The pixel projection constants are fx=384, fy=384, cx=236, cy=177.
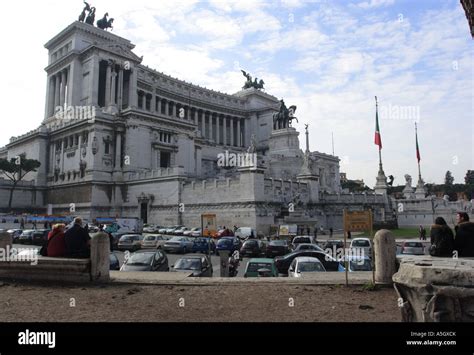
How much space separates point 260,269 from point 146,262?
4.76 m

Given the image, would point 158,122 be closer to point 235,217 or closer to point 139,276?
point 235,217

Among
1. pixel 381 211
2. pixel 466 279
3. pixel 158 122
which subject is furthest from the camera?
pixel 158 122

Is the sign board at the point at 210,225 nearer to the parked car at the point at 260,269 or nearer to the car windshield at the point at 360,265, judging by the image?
the parked car at the point at 260,269

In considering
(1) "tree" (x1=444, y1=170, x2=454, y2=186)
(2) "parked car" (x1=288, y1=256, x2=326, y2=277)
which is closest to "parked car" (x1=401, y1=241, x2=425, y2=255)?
(2) "parked car" (x1=288, y1=256, x2=326, y2=277)

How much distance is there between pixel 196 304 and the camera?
9.68 m

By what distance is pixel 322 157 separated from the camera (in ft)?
282

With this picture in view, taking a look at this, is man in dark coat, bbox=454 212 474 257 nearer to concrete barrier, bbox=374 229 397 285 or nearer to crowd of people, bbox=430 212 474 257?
crowd of people, bbox=430 212 474 257

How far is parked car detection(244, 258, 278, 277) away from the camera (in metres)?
15.3

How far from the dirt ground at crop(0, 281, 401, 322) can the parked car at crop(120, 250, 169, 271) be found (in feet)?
13.2

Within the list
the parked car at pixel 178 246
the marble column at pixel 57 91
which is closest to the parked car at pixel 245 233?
the parked car at pixel 178 246

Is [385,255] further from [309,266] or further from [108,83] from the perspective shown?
[108,83]

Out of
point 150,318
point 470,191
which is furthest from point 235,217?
point 470,191
